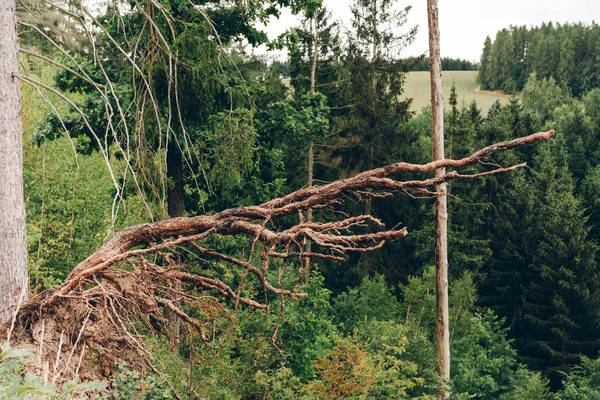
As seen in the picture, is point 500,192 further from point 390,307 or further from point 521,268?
point 390,307

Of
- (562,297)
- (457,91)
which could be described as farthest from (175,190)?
(457,91)

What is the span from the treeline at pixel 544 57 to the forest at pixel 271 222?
37426mm

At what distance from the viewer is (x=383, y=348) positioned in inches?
607

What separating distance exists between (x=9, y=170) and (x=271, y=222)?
6.35 feet

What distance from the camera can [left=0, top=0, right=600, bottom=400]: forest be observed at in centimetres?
407

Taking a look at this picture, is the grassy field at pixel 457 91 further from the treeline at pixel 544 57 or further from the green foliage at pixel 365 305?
the green foliage at pixel 365 305

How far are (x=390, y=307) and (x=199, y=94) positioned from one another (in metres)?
16.7

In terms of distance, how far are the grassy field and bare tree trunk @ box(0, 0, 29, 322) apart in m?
68.7

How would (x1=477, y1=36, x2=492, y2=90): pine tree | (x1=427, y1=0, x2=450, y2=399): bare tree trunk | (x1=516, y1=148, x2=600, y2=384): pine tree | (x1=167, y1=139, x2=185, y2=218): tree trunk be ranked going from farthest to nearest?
(x1=477, y1=36, x2=492, y2=90): pine tree
(x1=516, y1=148, x2=600, y2=384): pine tree
(x1=167, y1=139, x2=185, y2=218): tree trunk
(x1=427, y1=0, x2=450, y2=399): bare tree trunk

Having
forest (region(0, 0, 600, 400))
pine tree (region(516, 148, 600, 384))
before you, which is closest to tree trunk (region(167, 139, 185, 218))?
forest (region(0, 0, 600, 400))

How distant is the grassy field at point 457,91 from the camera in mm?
75125

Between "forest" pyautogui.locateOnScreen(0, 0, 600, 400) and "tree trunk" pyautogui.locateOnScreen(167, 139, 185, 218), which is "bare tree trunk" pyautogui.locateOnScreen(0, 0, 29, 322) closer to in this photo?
"forest" pyautogui.locateOnScreen(0, 0, 600, 400)

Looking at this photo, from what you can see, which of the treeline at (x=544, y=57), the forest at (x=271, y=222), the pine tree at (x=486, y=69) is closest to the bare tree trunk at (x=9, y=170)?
the forest at (x=271, y=222)

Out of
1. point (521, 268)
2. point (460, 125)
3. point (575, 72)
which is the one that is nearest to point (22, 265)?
point (460, 125)
